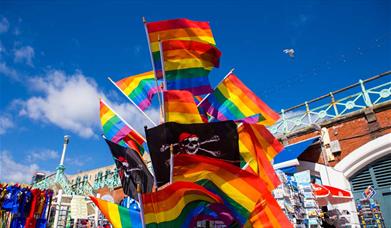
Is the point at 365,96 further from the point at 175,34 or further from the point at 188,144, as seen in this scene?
the point at 188,144

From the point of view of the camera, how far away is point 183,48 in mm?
5723

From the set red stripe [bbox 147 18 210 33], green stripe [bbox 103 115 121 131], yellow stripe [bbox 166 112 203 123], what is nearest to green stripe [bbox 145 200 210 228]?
yellow stripe [bbox 166 112 203 123]

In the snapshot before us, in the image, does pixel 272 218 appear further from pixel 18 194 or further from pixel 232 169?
pixel 18 194

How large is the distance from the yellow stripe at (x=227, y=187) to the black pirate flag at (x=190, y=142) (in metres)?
0.42

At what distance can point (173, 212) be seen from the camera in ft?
13.8

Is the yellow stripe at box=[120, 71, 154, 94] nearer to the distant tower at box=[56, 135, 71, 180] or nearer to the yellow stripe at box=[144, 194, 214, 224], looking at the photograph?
the yellow stripe at box=[144, 194, 214, 224]

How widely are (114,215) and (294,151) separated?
23.1 ft

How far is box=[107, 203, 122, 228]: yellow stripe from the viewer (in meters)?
4.74

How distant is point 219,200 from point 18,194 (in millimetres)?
6987

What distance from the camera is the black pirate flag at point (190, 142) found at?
4.82 meters

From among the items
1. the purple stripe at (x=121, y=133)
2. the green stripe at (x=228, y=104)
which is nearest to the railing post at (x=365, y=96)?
the green stripe at (x=228, y=104)

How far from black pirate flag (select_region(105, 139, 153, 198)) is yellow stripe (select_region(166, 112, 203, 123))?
Answer: 1167 millimetres

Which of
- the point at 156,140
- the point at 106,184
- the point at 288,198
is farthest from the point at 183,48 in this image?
the point at 106,184

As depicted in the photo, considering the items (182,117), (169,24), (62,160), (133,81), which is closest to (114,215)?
(182,117)
